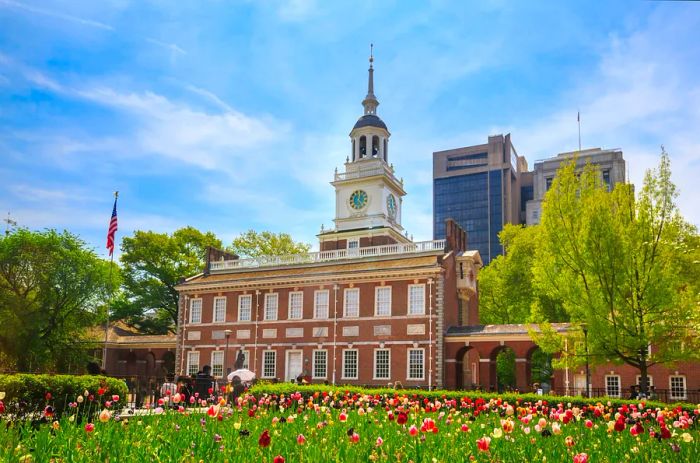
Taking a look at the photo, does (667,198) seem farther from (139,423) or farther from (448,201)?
(448,201)

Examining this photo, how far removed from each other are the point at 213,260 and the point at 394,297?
18687 millimetres

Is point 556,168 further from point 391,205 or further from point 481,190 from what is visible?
point 391,205

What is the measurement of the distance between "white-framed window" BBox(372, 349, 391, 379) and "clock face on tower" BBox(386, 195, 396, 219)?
17105mm

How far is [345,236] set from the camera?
53812mm

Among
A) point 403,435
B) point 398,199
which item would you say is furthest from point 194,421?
point 398,199

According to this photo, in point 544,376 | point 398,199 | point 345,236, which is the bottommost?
point 544,376

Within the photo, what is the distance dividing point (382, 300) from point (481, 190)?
10596cm

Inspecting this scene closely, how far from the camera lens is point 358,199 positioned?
181 ft

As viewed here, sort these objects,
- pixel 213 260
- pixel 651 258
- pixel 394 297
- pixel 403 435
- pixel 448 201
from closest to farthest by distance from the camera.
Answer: pixel 403 435
pixel 651 258
pixel 394 297
pixel 213 260
pixel 448 201

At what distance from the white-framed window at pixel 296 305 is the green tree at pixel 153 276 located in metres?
19.4

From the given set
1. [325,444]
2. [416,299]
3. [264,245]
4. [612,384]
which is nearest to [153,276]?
[264,245]

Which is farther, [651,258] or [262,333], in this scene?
[262,333]

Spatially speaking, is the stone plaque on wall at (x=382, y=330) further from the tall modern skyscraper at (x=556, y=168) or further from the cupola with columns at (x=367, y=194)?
the tall modern skyscraper at (x=556, y=168)

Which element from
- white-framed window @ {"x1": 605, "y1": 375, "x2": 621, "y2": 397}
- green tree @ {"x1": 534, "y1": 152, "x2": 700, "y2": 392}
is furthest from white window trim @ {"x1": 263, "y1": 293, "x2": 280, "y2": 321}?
green tree @ {"x1": 534, "y1": 152, "x2": 700, "y2": 392}
